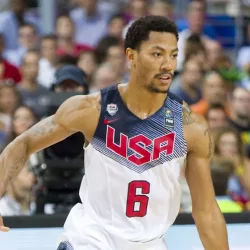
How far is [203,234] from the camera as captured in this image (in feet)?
11.2

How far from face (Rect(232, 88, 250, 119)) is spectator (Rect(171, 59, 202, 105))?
32cm

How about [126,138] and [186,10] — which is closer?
[126,138]

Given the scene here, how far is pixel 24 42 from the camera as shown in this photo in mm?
8047

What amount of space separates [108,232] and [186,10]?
5.98 meters

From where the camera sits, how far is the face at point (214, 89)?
690 cm

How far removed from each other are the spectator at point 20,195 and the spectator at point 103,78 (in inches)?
55.5

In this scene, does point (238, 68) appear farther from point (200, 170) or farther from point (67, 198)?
point (200, 170)

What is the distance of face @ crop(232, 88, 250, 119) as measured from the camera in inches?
278

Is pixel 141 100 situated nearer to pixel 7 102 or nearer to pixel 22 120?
pixel 22 120

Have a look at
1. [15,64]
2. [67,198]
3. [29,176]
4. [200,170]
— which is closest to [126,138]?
[200,170]

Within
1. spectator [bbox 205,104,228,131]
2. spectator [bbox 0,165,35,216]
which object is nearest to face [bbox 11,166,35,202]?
spectator [bbox 0,165,35,216]

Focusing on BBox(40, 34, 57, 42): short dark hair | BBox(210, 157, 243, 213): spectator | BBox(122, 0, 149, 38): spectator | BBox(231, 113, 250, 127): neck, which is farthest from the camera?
BBox(122, 0, 149, 38): spectator

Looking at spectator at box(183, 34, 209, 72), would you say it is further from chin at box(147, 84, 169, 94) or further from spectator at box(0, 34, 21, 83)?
chin at box(147, 84, 169, 94)

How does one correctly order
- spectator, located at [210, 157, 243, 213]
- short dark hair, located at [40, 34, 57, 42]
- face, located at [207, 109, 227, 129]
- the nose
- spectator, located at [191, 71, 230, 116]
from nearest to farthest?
1. the nose
2. spectator, located at [210, 157, 243, 213]
3. face, located at [207, 109, 227, 129]
4. spectator, located at [191, 71, 230, 116]
5. short dark hair, located at [40, 34, 57, 42]
